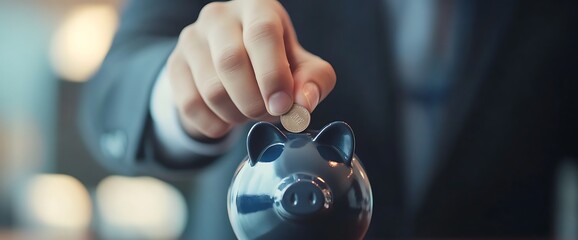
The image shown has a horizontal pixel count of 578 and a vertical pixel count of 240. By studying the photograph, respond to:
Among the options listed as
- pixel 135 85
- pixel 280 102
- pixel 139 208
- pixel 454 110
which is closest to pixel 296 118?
pixel 280 102

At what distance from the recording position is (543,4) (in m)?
0.86

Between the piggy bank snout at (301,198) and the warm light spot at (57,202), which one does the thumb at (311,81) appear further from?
the warm light spot at (57,202)

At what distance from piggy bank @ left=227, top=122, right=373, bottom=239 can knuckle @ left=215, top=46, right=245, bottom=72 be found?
3 cm

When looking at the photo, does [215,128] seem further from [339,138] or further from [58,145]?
[58,145]

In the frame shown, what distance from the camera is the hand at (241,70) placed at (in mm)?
311

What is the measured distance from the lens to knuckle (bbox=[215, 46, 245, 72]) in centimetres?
32

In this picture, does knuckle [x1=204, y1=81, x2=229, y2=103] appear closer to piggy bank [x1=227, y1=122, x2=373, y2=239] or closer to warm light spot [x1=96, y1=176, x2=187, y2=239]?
piggy bank [x1=227, y1=122, x2=373, y2=239]

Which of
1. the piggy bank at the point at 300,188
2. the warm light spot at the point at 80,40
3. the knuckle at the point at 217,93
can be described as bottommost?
the warm light spot at the point at 80,40

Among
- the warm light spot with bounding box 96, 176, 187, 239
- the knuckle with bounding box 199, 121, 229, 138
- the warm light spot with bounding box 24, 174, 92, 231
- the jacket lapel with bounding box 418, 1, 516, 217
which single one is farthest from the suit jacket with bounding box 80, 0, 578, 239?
the warm light spot with bounding box 24, 174, 92, 231

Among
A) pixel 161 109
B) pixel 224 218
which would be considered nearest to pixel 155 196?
pixel 224 218

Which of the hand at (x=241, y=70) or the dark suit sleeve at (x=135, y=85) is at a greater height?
the hand at (x=241, y=70)

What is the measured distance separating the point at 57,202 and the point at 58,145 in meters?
0.14

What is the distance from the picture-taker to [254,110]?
319 mm

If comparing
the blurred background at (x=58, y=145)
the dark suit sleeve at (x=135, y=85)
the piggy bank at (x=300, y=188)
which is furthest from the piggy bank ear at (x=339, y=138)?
the blurred background at (x=58, y=145)
